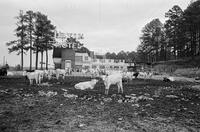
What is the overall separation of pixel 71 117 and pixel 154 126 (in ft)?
9.51

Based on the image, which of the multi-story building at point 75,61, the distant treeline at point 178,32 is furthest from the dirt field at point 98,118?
the multi-story building at point 75,61

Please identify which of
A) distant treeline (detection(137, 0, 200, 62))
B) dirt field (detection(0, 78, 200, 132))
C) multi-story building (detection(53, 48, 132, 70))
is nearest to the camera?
dirt field (detection(0, 78, 200, 132))

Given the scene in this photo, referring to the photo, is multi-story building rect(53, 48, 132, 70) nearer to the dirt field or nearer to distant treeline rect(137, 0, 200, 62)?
distant treeline rect(137, 0, 200, 62)

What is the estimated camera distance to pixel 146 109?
9.38m

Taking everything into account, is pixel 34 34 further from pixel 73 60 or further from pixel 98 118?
pixel 98 118

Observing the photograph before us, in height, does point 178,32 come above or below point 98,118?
above

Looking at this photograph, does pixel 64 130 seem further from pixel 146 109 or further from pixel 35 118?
pixel 146 109

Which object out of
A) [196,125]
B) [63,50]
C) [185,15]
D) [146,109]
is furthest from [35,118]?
[63,50]

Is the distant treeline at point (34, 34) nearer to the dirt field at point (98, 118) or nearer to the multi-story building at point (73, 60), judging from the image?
the multi-story building at point (73, 60)

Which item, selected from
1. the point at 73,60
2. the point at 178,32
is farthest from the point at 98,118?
the point at 73,60

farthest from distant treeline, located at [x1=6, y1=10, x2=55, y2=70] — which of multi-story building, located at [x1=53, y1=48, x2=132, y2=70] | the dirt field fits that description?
the dirt field

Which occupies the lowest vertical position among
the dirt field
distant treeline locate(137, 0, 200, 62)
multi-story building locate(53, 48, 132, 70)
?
the dirt field

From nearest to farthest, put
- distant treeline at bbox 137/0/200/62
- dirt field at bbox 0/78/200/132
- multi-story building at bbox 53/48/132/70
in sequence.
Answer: dirt field at bbox 0/78/200/132 < distant treeline at bbox 137/0/200/62 < multi-story building at bbox 53/48/132/70

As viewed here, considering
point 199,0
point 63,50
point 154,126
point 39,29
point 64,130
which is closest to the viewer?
point 64,130
